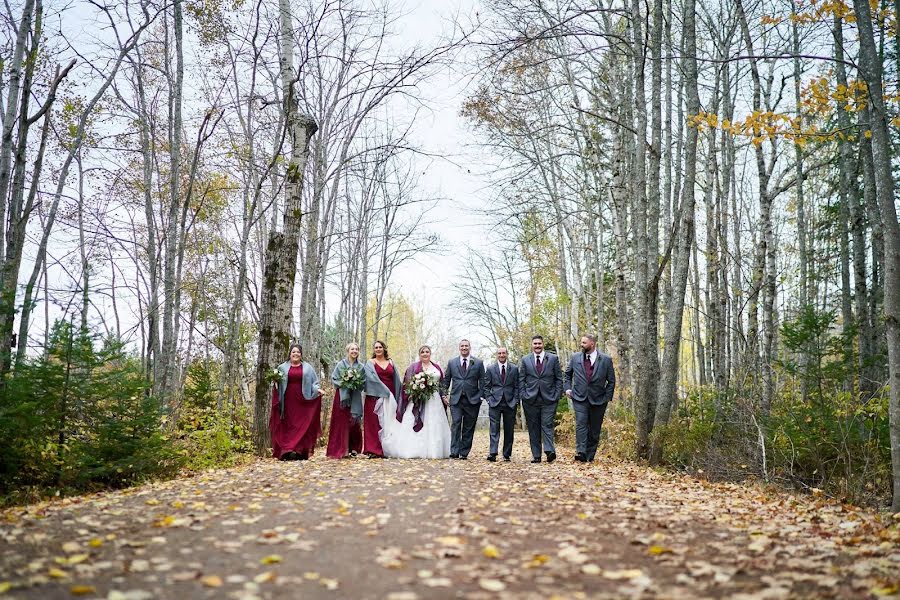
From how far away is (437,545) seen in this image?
4211mm

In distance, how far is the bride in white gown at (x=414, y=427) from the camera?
11.6 m

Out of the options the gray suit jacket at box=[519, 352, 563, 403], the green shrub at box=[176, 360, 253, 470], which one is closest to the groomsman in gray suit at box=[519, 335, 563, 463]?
the gray suit jacket at box=[519, 352, 563, 403]

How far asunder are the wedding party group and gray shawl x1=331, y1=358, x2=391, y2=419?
18 millimetres

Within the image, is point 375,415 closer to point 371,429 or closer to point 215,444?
point 371,429

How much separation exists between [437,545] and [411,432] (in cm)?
757

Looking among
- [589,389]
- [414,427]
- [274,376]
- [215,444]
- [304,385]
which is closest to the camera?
[215,444]

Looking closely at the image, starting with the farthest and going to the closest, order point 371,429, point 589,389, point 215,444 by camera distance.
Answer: point 371,429 < point 589,389 < point 215,444

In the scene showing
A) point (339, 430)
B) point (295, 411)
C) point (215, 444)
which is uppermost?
point (295, 411)

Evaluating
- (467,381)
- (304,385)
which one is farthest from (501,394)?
(304,385)

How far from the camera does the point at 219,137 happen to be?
66.1ft

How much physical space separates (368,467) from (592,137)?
1186cm

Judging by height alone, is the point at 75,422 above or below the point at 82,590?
above

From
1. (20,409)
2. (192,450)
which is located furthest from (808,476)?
(20,409)

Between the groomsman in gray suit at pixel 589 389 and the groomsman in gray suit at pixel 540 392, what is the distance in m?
0.27
